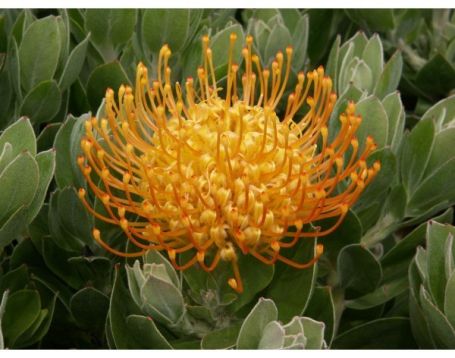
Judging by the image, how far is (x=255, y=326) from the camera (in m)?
1.16

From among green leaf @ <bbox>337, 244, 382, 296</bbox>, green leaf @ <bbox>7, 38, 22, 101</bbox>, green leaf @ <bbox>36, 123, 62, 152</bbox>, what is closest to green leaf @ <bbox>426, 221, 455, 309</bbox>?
green leaf @ <bbox>337, 244, 382, 296</bbox>

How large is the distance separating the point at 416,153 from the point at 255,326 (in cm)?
49

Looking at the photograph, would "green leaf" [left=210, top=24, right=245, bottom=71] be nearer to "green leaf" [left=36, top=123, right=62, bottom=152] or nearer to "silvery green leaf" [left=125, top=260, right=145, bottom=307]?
"green leaf" [left=36, top=123, right=62, bottom=152]

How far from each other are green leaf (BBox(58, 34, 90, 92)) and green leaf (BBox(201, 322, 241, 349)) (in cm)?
59

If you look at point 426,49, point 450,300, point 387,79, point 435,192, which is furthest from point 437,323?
point 426,49

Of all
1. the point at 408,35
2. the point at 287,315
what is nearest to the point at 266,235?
the point at 287,315

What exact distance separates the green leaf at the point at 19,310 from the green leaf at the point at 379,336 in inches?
19.8

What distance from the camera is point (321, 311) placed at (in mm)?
1380

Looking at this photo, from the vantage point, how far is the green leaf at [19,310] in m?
1.38

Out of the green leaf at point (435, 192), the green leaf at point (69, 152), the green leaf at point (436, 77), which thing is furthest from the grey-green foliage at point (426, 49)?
the green leaf at point (69, 152)

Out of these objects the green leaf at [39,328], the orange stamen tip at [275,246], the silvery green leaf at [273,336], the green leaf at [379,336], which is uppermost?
the orange stamen tip at [275,246]

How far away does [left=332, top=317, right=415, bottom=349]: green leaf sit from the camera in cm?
147

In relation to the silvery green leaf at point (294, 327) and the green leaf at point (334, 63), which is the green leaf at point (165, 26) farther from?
the silvery green leaf at point (294, 327)

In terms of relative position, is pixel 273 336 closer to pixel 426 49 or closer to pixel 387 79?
pixel 387 79
